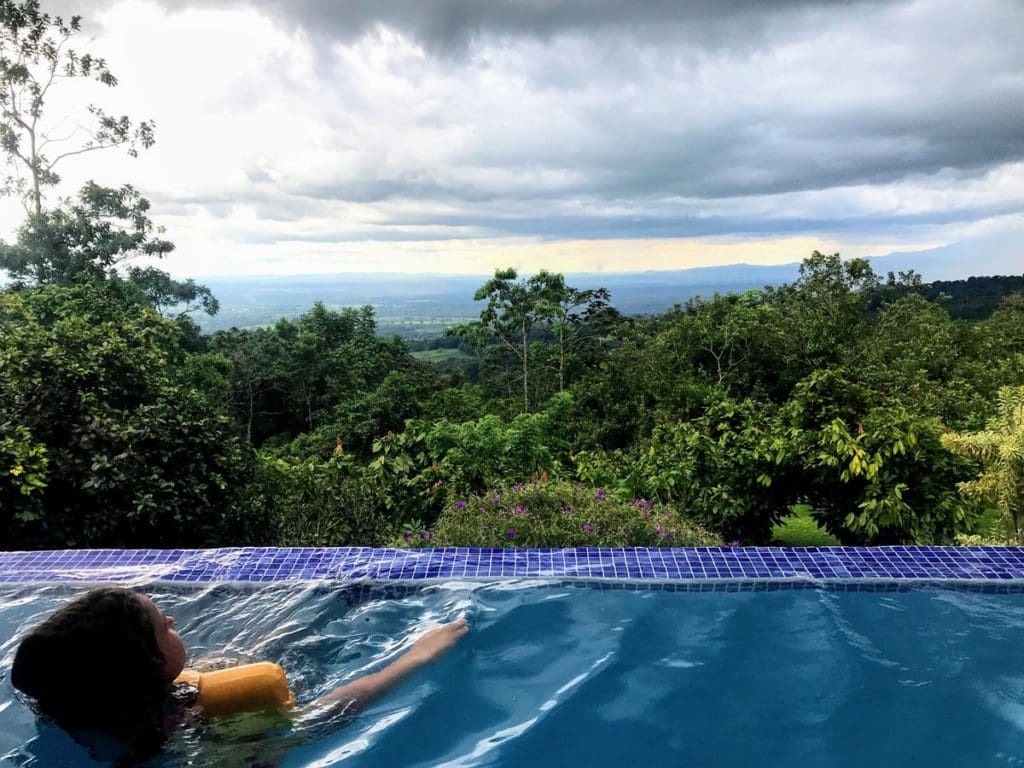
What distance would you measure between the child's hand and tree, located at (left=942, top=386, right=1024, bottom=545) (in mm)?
2903

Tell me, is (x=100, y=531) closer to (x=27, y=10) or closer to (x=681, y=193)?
(x=27, y=10)

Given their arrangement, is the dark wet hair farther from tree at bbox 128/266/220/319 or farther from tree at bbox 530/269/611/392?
tree at bbox 530/269/611/392

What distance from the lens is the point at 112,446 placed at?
411 centimetres

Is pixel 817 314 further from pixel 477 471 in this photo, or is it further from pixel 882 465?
pixel 477 471

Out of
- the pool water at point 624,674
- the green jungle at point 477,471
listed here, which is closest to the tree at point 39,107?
the green jungle at point 477,471

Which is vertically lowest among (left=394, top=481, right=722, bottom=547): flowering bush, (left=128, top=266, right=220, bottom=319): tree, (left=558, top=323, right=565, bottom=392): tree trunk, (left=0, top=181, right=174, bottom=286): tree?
(left=558, top=323, right=565, bottom=392): tree trunk

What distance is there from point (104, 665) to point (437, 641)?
3.76ft

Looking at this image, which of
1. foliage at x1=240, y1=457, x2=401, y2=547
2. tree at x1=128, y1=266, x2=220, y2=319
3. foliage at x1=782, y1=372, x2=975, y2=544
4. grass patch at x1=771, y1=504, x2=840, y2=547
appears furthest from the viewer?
tree at x1=128, y1=266, x2=220, y2=319

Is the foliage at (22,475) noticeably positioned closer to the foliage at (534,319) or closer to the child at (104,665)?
the child at (104,665)

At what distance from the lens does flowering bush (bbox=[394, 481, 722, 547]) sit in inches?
130

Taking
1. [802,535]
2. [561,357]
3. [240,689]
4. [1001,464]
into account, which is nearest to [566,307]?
[561,357]

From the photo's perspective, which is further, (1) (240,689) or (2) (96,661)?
(1) (240,689)

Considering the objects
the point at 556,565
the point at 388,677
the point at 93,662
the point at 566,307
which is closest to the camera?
the point at 93,662

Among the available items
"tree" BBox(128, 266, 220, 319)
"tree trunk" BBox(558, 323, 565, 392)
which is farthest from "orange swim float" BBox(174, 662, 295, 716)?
"tree trunk" BBox(558, 323, 565, 392)
